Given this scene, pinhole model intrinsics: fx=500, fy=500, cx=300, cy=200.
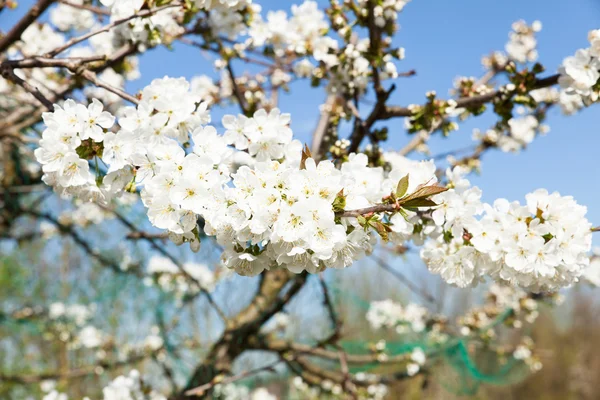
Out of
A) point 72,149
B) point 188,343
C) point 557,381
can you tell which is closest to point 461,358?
point 188,343

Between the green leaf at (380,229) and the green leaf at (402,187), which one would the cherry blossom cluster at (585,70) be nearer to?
the green leaf at (402,187)

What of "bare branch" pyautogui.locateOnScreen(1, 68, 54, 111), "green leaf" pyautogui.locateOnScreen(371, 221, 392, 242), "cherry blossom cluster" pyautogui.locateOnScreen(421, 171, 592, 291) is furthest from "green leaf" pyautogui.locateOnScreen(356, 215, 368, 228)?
"bare branch" pyautogui.locateOnScreen(1, 68, 54, 111)

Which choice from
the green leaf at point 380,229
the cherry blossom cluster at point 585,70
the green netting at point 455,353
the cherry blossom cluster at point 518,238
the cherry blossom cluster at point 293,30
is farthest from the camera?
the green netting at point 455,353

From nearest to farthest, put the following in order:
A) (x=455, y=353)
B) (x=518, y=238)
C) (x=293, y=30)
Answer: (x=518, y=238) → (x=293, y=30) → (x=455, y=353)

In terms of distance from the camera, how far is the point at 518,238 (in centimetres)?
116

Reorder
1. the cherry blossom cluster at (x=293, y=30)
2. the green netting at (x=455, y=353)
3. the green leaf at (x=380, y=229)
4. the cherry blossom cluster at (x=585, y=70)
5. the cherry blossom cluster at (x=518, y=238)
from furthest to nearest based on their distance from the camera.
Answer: the green netting at (x=455, y=353), the cherry blossom cluster at (x=293, y=30), the cherry blossom cluster at (x=585, y=70), the cherry blossom cluster at (x=518, y=238), the green leaf at (x=380, y=229)

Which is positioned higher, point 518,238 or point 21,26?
point 21,26

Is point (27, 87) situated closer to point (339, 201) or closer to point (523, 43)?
point (339, 201)

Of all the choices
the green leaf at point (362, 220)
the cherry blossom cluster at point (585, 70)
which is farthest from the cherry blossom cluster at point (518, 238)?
the cherry blossom cluster at point (585, 70)

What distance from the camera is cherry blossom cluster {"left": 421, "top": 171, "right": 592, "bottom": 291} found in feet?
3.75

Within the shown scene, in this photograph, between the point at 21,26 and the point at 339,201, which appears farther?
the point at 21,26

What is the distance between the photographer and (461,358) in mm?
3039

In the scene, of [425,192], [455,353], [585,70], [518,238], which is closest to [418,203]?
[425,192]

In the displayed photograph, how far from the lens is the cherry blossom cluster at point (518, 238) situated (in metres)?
1.14
